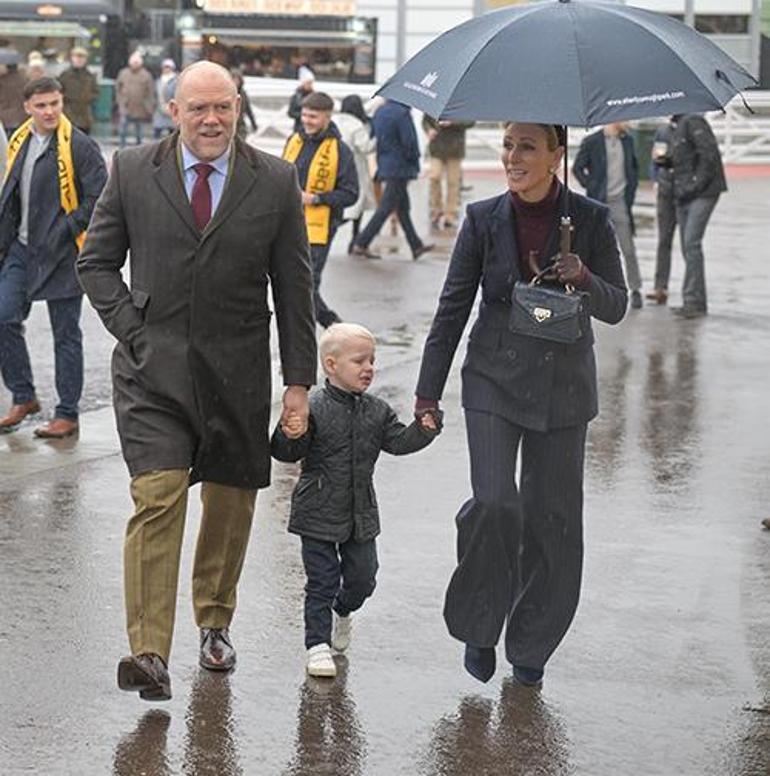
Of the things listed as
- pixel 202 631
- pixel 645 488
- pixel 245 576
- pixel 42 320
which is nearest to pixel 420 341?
pixel 42 320

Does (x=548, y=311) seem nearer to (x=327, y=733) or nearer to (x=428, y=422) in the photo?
(x=428, y=422)

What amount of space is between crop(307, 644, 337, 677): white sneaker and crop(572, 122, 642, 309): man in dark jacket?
10234mm

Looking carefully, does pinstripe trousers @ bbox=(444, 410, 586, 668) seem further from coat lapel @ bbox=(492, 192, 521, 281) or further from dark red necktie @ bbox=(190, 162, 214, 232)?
dark red necktie @ bbox=(190, 162, 214, 232)

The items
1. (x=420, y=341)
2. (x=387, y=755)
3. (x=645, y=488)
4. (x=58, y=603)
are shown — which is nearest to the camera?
(x=387, y=755)

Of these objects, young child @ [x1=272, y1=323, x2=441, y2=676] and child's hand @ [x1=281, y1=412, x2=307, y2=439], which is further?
young child @ [x1=272, y1=323, x2=441, y2=676]

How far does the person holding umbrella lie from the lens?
6.47 metres

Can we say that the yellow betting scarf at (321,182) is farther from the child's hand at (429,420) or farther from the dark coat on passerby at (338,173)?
the child's hand at (429,420)

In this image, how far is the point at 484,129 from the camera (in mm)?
34312

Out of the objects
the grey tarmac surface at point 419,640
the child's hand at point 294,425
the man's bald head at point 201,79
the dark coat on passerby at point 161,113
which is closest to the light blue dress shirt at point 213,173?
the man's bald head at point 201,79

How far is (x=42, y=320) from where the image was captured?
50.2ft

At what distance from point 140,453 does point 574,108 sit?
161 cm

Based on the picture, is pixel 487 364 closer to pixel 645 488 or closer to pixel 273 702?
pixel 273 702

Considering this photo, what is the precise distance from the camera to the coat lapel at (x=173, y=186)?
248 inches

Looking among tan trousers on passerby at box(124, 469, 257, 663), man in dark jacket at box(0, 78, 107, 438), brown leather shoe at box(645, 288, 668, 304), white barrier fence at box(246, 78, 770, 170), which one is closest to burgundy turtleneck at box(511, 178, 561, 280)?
tan trousers on passerby at box(124, 469, 257, 663)
